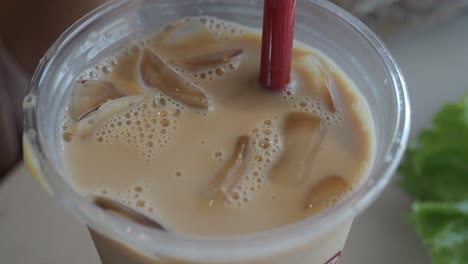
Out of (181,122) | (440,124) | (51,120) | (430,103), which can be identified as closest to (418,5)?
(430,103)

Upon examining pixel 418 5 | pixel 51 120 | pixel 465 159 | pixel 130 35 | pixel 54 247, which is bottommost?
pixel 54 247

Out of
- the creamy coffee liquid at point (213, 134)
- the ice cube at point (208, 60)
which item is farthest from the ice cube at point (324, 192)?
the ice cube at point (208, 60)

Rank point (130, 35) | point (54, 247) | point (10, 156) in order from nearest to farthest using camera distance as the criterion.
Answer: point (130, 35), point (54, 247), point (10, 156)

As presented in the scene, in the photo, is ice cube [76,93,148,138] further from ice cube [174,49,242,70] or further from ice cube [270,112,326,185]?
ice cube [270,112,326,185]

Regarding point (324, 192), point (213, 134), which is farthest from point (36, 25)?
point (324, 192)

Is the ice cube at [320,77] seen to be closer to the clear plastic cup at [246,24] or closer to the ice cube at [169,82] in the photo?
the clear plastic cup at [246,24]

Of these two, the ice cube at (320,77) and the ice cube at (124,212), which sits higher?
the ice cube at (320,77)

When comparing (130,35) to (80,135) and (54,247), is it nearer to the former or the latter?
(80,135)
